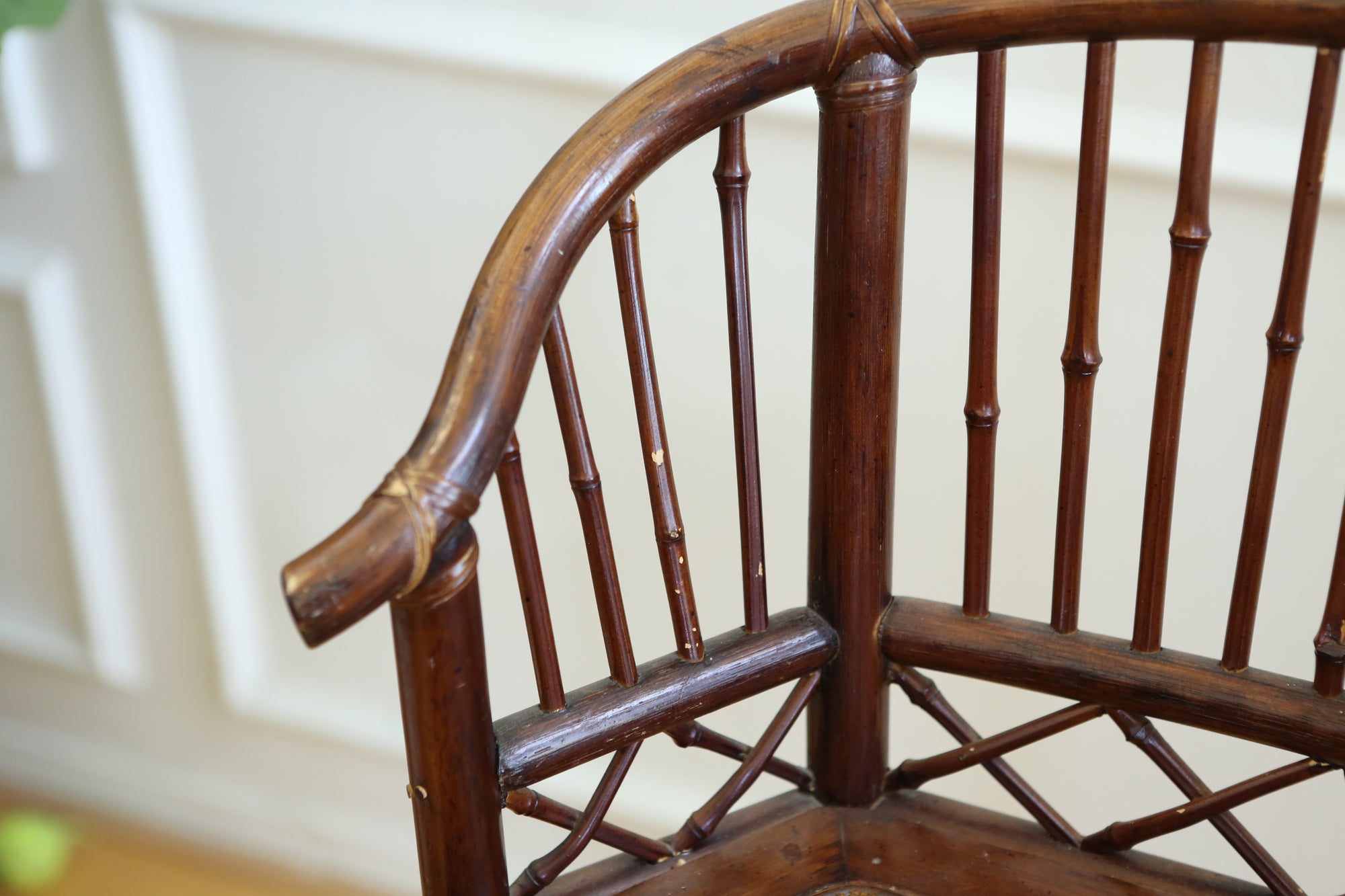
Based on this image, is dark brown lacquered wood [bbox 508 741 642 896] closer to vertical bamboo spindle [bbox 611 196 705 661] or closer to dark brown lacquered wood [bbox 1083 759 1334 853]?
vertical bamboo spindle [bbox 611 196 705 661]

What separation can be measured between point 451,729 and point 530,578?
0.25 feet

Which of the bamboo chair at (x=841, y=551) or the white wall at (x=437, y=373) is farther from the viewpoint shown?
the white wall at (x=437, y=373)

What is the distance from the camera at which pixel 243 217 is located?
1134 millimetres

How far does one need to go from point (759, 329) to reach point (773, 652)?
422 millimetres

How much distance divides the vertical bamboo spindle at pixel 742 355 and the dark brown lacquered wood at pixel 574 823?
0.37 feet

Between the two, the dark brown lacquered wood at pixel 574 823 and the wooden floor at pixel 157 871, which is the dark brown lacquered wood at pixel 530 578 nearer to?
the dark brown lacquered wood at pixel 574 823

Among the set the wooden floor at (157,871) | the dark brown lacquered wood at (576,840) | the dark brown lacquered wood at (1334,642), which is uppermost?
the wooden floor at (157,871)

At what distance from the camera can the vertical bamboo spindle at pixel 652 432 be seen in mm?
545

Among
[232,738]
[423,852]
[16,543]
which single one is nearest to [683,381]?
[423,852]

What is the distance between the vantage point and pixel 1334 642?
1.80 ft

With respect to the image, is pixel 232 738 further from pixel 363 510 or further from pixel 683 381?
pixel 363 510

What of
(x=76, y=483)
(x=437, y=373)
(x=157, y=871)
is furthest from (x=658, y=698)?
(x=157, y=871)

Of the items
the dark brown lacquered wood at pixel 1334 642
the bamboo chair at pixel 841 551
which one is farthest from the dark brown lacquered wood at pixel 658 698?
the dark brown lacquered wood at pixel 1334 642

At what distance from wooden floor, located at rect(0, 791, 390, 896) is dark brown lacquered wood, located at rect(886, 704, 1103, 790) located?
2.90 feet
